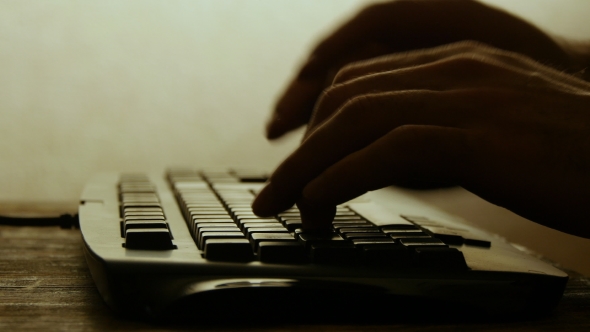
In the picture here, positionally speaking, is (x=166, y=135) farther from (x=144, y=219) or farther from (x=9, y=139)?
(x=144, y=219)

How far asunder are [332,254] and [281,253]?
1.1 inches

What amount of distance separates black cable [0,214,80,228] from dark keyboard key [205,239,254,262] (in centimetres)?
31

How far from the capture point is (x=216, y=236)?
37 cm

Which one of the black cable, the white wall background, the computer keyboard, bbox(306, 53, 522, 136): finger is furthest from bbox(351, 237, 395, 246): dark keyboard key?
the white wall background

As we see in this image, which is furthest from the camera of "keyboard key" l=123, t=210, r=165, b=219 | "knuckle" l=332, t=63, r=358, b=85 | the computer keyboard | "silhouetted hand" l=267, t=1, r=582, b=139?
"silhouetted hand" l=267, t=1, r=582, b=139

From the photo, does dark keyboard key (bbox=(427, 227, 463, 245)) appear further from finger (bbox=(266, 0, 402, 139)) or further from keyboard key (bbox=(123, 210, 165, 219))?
finger (bbox=(266, 0, 402, 139))

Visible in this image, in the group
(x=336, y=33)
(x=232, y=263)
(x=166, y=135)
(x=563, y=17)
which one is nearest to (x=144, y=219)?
(x=232, y=263)

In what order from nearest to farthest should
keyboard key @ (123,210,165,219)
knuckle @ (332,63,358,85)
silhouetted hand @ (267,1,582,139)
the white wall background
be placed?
keyboard key @ (123,210,165,219), knuckle @ (332,63,358,85), silhouetted hand @ (267,1,582,139), the white wall background

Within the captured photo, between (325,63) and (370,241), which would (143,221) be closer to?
(370,241)

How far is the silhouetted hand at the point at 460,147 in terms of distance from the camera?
1.30 feet

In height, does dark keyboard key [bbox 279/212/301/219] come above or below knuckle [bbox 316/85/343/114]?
below

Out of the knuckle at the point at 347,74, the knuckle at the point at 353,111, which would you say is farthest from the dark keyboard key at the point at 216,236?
the knuckle at the point at 347,74

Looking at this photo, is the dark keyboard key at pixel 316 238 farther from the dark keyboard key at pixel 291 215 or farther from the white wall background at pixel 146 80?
the white wall background at pixel 146 80

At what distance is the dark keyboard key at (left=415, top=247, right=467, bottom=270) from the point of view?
367 millimetres
